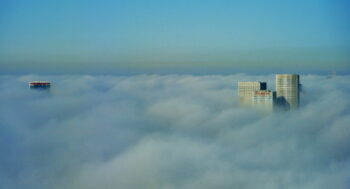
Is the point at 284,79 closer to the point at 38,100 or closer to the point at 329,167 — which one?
the point at 329,167

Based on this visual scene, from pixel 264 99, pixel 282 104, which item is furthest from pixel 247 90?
→ pixel 282 104

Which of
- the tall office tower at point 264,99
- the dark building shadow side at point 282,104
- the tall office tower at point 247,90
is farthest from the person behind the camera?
the tall office tower at point 247,90

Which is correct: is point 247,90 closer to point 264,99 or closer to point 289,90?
point 264,99

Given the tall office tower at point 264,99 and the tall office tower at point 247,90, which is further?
the tall office tower at point 247,90

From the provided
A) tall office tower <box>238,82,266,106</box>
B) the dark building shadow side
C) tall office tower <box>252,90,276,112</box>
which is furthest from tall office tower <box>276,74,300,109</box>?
tall office tower <box>238,82,266,106</box>

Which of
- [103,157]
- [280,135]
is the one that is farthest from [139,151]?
[280,135]

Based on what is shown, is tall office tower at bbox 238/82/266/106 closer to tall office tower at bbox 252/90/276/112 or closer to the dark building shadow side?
tall office tower at bbox 252/90/276/112

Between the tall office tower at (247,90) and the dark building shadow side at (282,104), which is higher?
the tall office tower at (247,90)

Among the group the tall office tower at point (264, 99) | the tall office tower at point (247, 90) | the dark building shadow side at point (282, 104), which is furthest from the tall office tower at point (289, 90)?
the tall office tower at point (247, 90)

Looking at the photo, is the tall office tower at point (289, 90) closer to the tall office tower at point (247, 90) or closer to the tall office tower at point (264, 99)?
the tall office tower at point (264, 99)

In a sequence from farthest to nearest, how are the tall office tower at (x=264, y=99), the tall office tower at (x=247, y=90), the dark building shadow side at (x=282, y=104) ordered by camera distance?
the tall office tower at (x=247, y=90), the dark building shadow side at (x=282, y=104), the tall office tower at (x=264, y=99)
